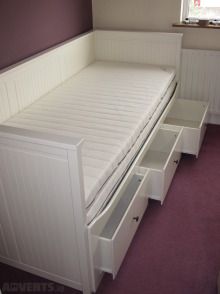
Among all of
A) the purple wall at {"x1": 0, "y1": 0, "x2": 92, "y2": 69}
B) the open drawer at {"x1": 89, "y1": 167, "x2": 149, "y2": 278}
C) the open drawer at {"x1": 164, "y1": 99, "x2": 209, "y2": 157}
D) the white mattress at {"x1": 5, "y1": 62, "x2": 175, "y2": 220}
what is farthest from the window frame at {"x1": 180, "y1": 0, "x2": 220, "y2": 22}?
the open drawer at {"x1": 89, "y1": 167, "x2": 149, "y2": 278}

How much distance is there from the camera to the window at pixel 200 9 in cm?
304

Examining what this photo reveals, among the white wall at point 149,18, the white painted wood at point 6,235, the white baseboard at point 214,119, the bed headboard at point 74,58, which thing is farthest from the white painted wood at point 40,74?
the white baseboard at point 214,119

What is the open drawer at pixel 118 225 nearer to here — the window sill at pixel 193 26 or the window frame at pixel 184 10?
the window sill at pixel 193 26

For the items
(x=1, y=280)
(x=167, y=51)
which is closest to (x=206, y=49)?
(x=167, y=51)

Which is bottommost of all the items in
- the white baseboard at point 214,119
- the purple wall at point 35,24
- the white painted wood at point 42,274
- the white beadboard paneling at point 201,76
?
the white painted wood at point 42,274

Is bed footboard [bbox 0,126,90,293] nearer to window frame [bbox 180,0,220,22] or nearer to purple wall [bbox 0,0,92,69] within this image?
purple wall [bbox 0,0,92,69]

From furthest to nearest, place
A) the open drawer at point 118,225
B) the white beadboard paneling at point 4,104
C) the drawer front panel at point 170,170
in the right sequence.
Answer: the drawer front panel at point 170,170 → the white beadboard paneling at point 4,104 → the open drawer at point 118,225

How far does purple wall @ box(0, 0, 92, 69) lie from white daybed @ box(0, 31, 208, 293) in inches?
4.0

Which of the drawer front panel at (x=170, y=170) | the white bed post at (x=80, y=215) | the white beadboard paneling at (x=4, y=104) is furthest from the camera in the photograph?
the drawer front panel at (x=170, y=170)

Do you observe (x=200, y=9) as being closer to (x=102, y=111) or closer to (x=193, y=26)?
(x=193, y=26)

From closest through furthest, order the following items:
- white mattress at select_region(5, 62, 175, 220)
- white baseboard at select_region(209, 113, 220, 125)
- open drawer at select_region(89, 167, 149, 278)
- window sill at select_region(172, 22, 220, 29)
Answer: open drawer at select_region(89, 167, 149, 278), white mattress at select_region(5, 62, 175, 220), window sill at select_region(172, 22, 220, 29), white baseboard at select_region(209, 113, 220, 125)

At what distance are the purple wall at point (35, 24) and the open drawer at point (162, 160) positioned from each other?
1125 millimetres

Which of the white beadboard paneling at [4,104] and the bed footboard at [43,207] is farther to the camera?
the white beadboard paneling at [4,104]

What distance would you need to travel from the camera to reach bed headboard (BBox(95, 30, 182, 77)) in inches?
121
